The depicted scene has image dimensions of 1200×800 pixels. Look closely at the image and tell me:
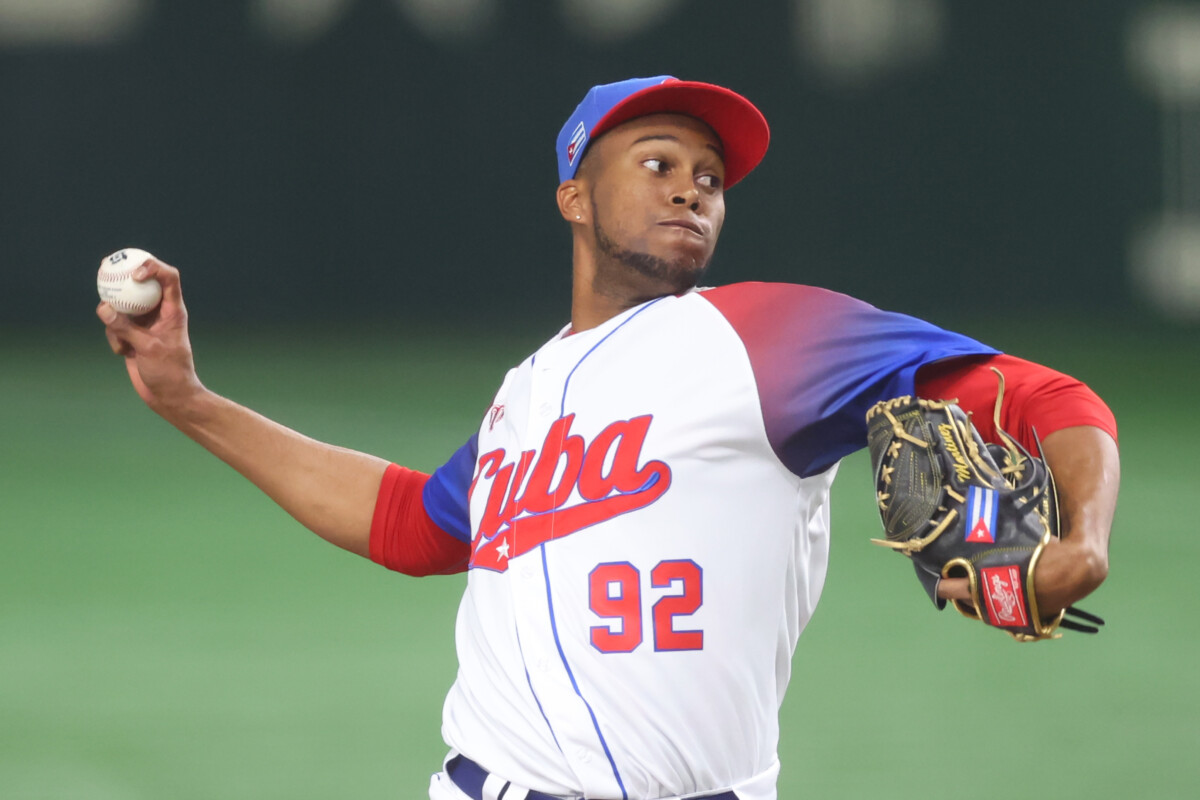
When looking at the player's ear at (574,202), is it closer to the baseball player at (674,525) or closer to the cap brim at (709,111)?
the cap brim at (709,111)

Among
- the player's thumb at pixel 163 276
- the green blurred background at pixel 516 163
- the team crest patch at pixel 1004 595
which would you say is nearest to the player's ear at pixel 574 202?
the player's thumb at pixel 163 276

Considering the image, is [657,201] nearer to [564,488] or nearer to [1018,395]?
[564,488]

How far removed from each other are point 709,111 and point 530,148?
9.46 m

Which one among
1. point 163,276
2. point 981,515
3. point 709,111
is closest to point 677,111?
point 709,111

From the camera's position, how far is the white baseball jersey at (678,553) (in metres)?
2.02

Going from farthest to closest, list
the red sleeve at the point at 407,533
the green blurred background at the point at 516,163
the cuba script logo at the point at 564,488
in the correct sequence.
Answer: the green blurred background at the point at 516,163 < the red sleeve at the point at 407,533 < the cuba script logo at the point at 564,488

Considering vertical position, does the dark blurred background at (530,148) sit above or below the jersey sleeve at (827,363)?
above

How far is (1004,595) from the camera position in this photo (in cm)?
169

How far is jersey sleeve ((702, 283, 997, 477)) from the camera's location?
198 cm

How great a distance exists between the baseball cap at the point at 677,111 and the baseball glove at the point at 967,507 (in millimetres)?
842

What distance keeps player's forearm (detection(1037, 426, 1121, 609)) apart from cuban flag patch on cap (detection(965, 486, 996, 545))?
0.09m

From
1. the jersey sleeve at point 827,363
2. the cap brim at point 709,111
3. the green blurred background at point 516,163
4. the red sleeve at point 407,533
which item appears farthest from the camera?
the green blurred background at point 516,163

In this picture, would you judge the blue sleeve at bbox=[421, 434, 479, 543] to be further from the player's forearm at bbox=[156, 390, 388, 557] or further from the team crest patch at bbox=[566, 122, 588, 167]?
the team crest patch at bbox=[566, 122, 588, 167]

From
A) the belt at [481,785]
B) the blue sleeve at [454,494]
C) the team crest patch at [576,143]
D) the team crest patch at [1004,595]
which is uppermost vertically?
the team crest patch at [576,143]
